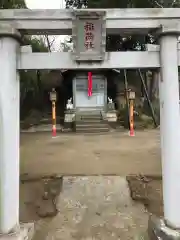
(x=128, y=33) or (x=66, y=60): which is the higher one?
(x=128, y=33)

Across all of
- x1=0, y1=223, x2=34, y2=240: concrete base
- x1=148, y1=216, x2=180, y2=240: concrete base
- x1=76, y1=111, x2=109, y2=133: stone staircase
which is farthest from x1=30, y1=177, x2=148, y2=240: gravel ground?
x1=76, y1=111, x2=109, y2=133: stone staircase

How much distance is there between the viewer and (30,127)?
19.9 meters

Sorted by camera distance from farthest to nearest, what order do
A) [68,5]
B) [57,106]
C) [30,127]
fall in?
1. [57,106]
2. [68,5]
3. [30,127]

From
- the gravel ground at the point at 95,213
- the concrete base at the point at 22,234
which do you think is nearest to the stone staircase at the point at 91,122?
the gravel ground at the point at 95,213

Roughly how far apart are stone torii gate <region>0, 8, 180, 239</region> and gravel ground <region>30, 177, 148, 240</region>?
919 mm

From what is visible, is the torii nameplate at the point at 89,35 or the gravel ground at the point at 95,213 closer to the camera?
the torii nameplate at the point at 89,35

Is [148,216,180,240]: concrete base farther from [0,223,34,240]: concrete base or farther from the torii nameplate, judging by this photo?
the torii nameplate

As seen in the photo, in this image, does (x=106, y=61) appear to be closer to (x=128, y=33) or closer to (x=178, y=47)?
(x=128, y=33)

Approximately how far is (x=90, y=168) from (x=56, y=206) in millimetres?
1909

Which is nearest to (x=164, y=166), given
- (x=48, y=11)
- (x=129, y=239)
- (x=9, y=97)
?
(x=129, y=239)

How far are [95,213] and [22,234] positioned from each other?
1.66 metres

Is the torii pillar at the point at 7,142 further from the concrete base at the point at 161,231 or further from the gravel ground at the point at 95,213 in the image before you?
the concrete base at the point at 161,231

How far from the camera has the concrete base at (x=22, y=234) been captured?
416cm

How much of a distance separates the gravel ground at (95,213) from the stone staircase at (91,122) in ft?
37.0
